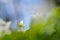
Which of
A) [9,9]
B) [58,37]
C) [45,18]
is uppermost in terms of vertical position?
[9,9]

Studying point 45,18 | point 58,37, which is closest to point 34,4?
point 45,18

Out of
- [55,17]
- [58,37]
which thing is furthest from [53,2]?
[58,37]

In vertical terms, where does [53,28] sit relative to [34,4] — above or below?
below

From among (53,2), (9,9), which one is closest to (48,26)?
(53,2)

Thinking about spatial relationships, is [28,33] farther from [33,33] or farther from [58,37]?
[58,37]

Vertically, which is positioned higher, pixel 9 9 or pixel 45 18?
pixel 9 9

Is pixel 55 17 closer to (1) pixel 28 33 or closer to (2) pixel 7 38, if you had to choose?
(1) pixel 28 33

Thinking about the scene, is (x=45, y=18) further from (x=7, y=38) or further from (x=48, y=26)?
(x=7, y=38)
